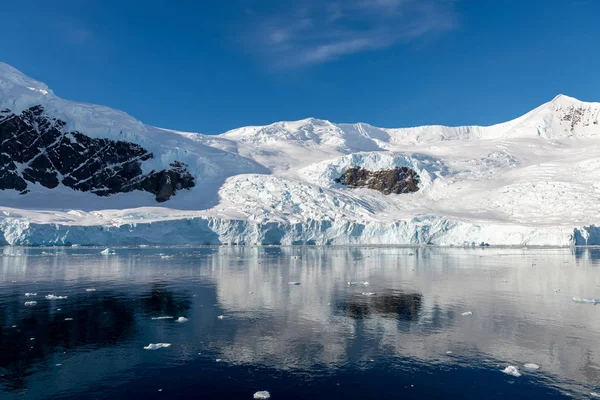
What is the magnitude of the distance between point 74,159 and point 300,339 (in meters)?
87.5

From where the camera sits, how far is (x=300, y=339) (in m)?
14.0

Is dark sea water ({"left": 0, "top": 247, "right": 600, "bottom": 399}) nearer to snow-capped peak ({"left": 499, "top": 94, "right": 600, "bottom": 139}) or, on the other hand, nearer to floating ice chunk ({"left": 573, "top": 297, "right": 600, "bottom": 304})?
floating ice chunk ({"left": 573, "top": 297, "right": 600, "bottom": 304})

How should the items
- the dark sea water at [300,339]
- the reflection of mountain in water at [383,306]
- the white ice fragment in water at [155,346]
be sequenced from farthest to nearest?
the reflection of mountain in water at [383,306] → the white ice fragment in water at [155,346] → the dark sea water at [300,339]

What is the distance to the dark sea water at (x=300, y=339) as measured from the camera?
10.3 metres

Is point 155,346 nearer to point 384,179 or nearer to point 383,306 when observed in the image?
point 383,306

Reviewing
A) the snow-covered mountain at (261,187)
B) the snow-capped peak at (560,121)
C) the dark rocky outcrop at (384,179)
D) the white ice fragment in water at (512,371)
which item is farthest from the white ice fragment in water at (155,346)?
the snow-capped peak at (560,121)

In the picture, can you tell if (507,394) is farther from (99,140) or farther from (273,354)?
(99,140)

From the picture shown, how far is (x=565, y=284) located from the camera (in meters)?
25.7

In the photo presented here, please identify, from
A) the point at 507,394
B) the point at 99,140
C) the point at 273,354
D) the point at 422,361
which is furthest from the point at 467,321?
the point at 99,140

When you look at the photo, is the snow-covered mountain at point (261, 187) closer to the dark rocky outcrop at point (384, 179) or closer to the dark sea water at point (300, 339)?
the dark rocky outcrop at point (384, 179)

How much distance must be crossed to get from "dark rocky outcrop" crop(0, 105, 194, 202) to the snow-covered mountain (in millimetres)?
216

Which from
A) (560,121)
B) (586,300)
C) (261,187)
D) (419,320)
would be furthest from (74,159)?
(560,121)

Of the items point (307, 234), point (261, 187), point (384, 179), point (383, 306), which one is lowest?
point (383, 306)

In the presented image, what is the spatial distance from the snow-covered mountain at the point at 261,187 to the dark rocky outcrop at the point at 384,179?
0.72 ft
